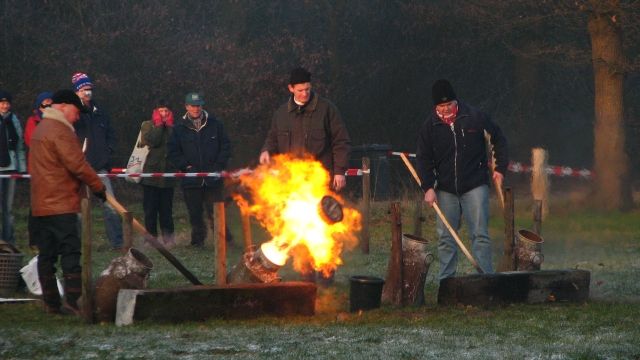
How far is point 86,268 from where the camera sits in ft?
34.4

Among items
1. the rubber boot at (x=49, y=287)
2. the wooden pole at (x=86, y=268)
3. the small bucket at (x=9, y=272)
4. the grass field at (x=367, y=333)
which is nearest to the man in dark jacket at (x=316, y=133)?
the grass field at (x=367, y=333)

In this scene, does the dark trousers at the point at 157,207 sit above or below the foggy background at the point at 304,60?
below

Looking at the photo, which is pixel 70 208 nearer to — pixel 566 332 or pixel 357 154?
pixel 566 332

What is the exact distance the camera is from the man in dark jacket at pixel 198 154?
57.0 ft

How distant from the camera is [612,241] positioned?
1839 cm

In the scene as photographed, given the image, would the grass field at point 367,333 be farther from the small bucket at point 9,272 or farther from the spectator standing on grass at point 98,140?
the spectator standing on grass at point 98,140

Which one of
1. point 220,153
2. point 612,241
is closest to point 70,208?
point 220,153

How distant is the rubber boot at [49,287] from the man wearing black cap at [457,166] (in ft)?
11.0

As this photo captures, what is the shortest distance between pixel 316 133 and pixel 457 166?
1.31 metres

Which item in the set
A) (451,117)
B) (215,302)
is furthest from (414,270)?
(215,302)

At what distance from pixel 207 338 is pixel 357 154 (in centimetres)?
1629

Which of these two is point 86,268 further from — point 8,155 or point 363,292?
point 8,155

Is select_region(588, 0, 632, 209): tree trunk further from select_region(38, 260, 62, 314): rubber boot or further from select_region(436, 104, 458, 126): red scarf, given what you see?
select_region(38, 260, 62, 314): rubber boot

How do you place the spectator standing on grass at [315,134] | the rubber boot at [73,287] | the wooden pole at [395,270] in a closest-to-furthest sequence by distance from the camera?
the rubber boot at [73,287] → the wooden pole at [395,270] → the spectator standing on grass at [315,134]
